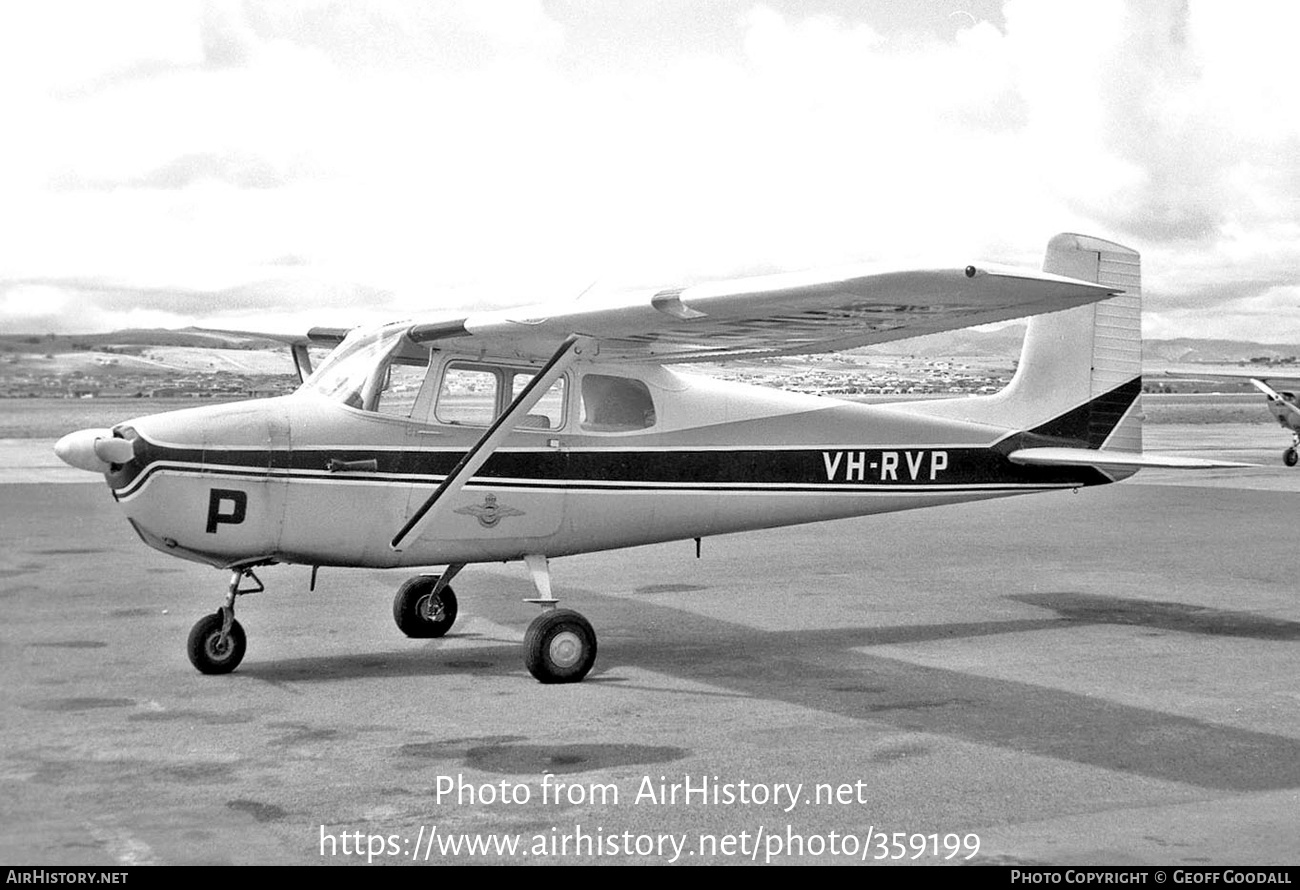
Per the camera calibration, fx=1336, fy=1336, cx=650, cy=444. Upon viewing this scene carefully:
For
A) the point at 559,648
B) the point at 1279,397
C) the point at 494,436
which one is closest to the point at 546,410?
the point at 494,436

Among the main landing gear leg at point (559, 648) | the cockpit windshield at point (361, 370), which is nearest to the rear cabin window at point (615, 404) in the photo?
the cockpit windshield at point (361, 370)

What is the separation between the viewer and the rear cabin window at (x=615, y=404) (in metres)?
9.09

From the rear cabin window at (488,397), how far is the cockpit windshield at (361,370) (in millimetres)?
396

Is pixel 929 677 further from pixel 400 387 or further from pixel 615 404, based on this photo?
pixel 400 387

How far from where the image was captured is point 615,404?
921 cm

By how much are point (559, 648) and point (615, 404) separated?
6.32 ft

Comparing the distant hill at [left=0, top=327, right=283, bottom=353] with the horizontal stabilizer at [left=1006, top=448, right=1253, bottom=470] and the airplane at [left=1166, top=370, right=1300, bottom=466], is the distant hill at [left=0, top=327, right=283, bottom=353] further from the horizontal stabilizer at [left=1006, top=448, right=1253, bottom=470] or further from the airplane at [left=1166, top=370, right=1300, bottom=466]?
the airplane at [left=1166, top=370, right=1300, bottom=466]

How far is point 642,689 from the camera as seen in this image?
7.82 metres

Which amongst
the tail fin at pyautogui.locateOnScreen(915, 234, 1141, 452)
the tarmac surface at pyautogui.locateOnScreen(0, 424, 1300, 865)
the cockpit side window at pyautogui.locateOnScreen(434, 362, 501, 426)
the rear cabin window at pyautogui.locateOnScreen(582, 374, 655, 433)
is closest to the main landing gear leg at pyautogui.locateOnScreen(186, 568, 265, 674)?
the tarmac surface at pyautogui.locateOnScreen(0, 424, 1300, 865)

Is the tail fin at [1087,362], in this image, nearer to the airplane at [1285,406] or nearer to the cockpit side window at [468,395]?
the cockpit side window at [468,395]
